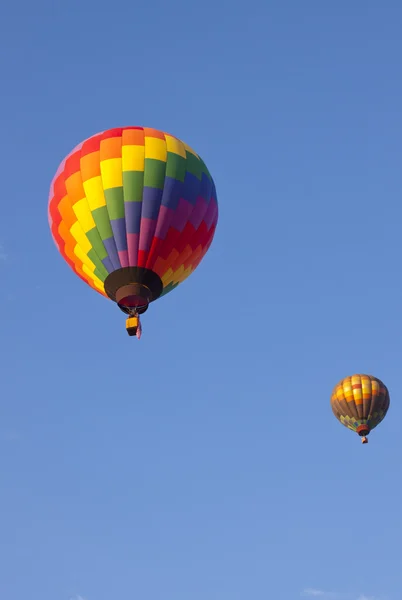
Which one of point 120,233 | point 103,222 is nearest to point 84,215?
point 103,222

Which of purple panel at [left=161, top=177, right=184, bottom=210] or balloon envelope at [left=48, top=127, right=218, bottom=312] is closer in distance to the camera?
balloon envelope at [left=48, top=127, right=218, bottom=312]

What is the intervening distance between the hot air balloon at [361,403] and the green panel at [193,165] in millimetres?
17820

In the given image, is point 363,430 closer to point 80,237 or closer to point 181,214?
point 181,214

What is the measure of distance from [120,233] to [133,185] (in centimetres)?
148

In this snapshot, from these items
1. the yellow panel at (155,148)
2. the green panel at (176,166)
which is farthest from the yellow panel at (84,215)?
the green panel at (176,166)

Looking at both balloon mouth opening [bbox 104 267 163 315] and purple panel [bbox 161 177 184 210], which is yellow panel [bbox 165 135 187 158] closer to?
purple panel [bbox 161 177 184 210]

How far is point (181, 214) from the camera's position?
28.5 metres

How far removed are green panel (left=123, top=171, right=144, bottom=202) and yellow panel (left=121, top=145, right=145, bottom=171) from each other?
181 mm

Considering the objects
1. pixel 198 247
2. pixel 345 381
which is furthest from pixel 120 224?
pixel 345 381

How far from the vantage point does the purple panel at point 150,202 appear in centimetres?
2792

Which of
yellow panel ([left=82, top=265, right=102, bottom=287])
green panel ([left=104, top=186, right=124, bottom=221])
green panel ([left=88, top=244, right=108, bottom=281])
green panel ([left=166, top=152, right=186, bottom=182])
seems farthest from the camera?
green panel ([left=166, top=152, right=186, bottom=182])

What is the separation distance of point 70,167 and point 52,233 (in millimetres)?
2148

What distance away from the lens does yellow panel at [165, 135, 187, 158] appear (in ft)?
96.6

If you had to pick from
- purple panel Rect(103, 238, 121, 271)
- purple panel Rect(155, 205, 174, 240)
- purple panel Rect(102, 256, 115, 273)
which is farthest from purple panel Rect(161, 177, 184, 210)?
purple panel Rect(102, 256, 115, 273)
